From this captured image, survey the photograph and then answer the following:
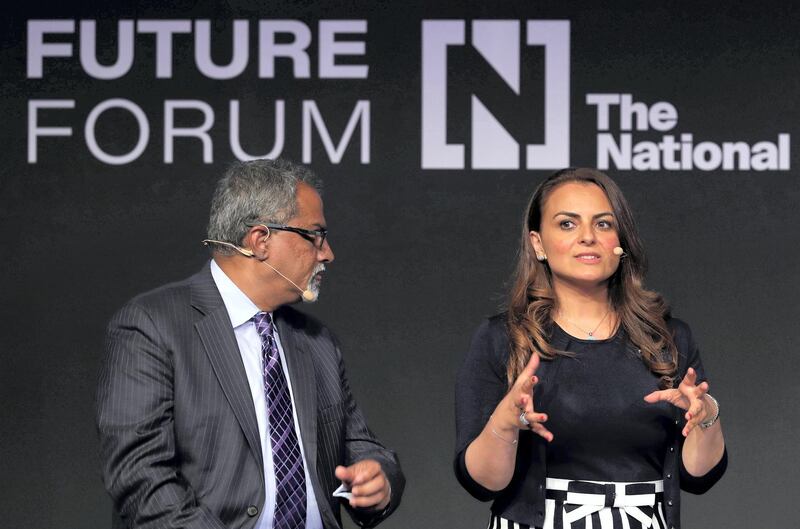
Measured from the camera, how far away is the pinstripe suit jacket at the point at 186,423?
2.68 metres

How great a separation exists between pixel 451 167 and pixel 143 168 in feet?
3.74

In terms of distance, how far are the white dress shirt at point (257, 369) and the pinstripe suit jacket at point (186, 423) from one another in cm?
2

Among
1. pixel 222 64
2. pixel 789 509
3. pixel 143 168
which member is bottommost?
pixel 789 509

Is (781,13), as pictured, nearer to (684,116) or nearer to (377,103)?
(684,116)

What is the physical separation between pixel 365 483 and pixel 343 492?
0.09 metres

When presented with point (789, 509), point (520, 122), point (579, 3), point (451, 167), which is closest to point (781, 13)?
point (579, 3)

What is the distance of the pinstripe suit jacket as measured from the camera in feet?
8.80

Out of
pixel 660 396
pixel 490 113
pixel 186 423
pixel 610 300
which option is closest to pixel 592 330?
pixel 610 300

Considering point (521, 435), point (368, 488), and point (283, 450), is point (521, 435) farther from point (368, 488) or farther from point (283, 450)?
point (283, 450)

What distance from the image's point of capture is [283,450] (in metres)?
2.86

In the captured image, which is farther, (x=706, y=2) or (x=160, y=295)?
(x=706, y=2)

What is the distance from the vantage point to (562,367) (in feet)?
9.50

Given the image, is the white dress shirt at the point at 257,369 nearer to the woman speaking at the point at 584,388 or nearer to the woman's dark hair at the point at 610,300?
the woman speaking at the point at 584,388

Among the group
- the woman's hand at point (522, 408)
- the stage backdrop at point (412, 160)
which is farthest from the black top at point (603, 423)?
the stage backdrop at point (412, 160)
